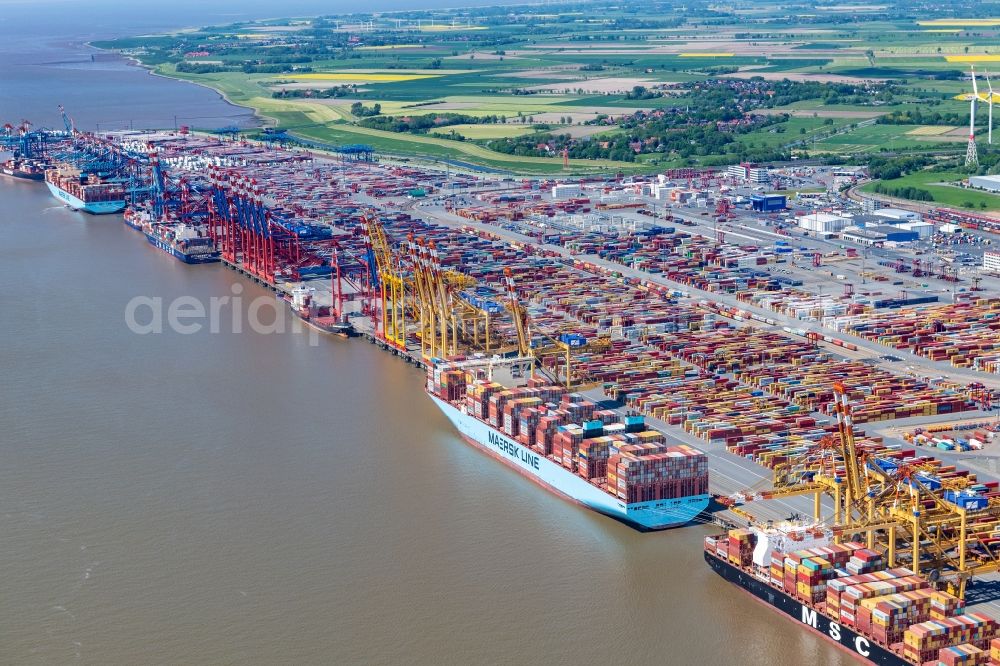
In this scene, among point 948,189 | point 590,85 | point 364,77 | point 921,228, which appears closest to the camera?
point 921,228

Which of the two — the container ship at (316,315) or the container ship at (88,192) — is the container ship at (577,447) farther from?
the container ship at (88,192)

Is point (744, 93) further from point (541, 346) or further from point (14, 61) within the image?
point (14, 61)

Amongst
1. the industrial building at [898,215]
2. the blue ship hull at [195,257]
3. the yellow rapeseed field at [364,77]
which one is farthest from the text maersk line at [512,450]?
the yellow rapeseed field at [364,77]

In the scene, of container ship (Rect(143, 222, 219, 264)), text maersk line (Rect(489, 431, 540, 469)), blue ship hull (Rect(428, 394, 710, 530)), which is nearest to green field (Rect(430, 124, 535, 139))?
container ship (Rect(143, 222, 219, 264))

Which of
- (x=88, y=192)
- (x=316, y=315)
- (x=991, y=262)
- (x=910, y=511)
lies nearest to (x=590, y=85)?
(x=88, y=192)

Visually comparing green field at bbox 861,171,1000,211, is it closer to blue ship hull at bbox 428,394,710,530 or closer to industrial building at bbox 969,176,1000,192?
industrial building at bbox 969,176,1000,192

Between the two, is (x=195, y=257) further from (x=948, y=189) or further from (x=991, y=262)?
(x=948, y=189)
